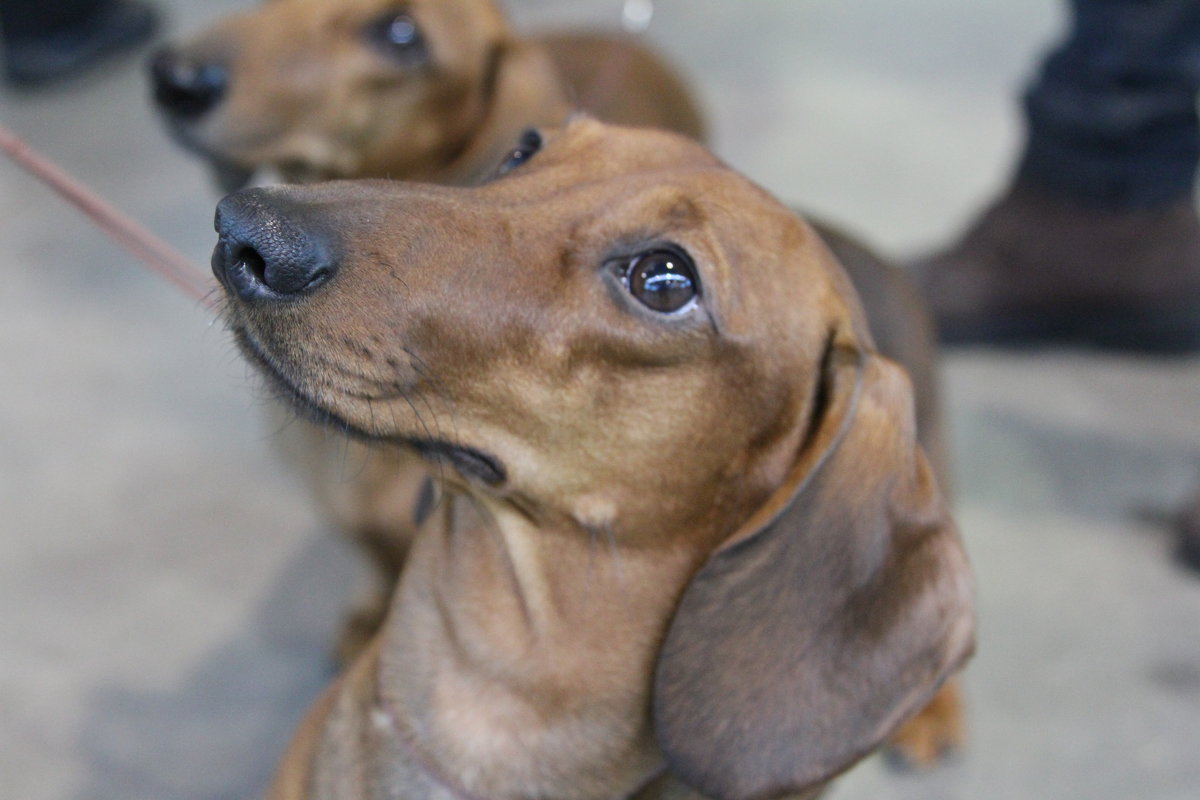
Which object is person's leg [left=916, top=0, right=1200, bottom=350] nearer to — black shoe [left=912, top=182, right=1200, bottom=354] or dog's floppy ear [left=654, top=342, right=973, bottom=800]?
black shoe [left=912, top=182, right=1200, bottom=354]

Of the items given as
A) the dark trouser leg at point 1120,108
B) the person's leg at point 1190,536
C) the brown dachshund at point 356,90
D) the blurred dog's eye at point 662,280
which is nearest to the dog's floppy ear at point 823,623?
the blurred dog's eye at point 662,280

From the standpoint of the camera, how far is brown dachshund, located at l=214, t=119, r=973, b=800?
1.63 m

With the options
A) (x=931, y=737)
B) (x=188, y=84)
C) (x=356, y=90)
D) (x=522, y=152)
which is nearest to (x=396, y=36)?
(x=356, y=90)

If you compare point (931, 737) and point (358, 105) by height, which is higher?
point (358, 105)

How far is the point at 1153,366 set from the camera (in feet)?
13.0

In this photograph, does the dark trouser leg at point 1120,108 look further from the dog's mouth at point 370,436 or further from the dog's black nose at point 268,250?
the dog's black nose at point 268,250

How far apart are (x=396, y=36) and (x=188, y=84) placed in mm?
475

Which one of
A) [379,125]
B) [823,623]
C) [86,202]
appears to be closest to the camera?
[823,623]

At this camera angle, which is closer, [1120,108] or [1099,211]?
[1120,108]

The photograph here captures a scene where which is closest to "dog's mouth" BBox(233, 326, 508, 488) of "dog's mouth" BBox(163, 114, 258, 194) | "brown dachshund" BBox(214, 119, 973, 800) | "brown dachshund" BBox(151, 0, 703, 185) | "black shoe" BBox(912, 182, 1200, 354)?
"brown dachshund" BBox(214, 119, 973, 800)

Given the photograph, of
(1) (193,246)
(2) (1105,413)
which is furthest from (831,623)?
(1) (193,246)

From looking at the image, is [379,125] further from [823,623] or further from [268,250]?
[823,623]

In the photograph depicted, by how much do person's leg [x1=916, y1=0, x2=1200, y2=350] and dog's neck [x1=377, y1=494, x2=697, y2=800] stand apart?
2.48 metres

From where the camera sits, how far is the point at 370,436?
1651mm
